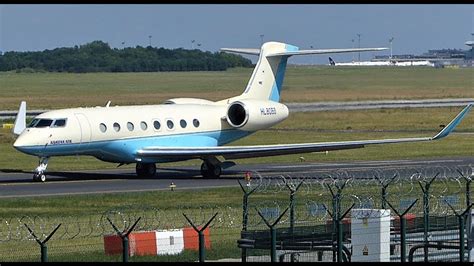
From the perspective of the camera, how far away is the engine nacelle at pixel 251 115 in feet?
144

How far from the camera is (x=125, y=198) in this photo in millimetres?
35188

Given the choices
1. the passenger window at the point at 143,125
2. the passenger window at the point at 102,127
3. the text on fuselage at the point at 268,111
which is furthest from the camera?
the text on fuselage at the point at 268,111

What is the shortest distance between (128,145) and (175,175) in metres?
2.73

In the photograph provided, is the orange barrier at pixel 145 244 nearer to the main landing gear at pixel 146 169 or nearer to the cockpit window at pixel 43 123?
the cockpit window at pixel 43 123

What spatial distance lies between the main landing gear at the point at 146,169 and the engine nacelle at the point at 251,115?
3249mm

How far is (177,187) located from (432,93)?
95549mm

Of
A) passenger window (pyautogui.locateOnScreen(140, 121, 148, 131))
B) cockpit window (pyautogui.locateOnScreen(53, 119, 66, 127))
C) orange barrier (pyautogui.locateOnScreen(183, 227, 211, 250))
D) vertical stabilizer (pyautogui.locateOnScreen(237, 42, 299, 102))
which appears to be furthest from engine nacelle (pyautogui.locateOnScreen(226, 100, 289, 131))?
orange barrier (pyautogui.locateOnScreen(183, 227, 211, 250))

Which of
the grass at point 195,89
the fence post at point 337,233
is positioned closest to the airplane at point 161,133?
the fence post at point 337,233

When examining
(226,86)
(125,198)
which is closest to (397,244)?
(125,198)

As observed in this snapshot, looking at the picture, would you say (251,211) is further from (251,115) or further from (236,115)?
(236,115)

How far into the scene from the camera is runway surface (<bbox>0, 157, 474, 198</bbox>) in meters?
38.5

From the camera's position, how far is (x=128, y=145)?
4200 centimetres

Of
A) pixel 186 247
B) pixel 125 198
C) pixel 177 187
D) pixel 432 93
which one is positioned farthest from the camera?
pixel 432 93

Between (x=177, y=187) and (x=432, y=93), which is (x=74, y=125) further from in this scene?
(x=432, y=93)
